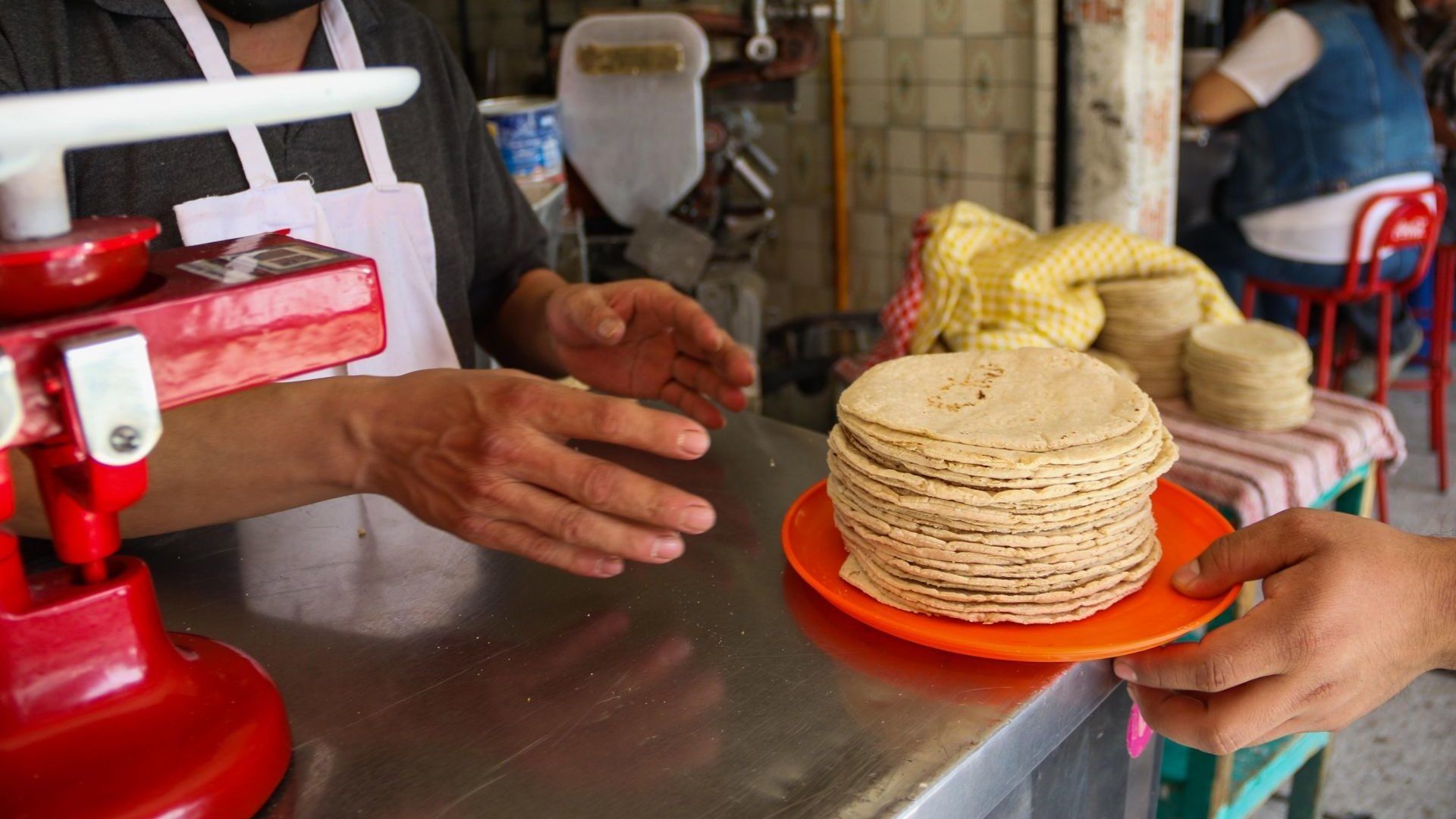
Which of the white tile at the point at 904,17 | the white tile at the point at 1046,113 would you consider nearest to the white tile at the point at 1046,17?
the white tile at the point at 1046,113

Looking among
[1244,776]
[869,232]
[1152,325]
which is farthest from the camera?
[869,232]

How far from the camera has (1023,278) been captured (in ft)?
8.31

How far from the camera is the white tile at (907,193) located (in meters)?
4.61

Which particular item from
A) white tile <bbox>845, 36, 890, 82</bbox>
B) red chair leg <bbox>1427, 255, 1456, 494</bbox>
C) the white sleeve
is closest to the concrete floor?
red chair leg <bbox>1427, 255, 1456, 494</bbox>

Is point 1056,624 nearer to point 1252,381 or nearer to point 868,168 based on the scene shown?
point 1252,381

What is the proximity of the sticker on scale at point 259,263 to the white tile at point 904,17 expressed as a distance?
3.94 m

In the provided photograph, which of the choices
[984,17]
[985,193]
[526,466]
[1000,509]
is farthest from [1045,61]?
Answer: [526,466]

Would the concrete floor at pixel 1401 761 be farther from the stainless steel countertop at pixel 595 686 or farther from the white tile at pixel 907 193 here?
the white tile at pixel 907 193

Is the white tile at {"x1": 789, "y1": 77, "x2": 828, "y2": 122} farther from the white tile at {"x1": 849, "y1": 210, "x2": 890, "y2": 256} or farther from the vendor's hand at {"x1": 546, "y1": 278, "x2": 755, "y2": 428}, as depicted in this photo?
the vendor's hand at {"x1": 546, "y1": 278, "x2": 755, "y2": 428}

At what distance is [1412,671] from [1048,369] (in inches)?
19.2

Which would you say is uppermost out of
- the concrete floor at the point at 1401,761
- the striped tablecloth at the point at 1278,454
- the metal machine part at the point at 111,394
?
the metal machine part at the point at 111,394

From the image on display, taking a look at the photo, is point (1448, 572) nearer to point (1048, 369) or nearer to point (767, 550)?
point (1048, 369)

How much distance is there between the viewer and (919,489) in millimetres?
1110

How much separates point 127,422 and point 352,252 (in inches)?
33.7
